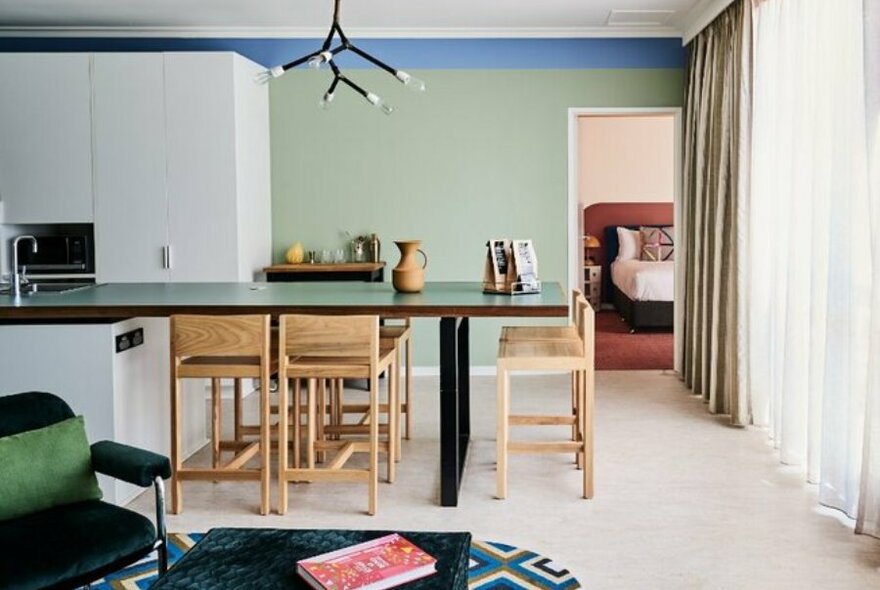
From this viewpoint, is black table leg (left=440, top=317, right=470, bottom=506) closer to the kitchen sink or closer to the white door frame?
the kitchen sink

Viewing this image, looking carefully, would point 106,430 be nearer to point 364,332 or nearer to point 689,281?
point 364,332

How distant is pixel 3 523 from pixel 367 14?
4.66 m

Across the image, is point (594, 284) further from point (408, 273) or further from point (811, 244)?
point (408, 273)

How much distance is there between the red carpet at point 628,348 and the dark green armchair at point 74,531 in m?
5.04

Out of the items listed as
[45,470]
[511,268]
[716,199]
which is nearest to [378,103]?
[511,268]

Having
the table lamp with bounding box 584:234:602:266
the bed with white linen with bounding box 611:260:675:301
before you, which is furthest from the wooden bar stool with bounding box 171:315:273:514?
the table lamp with bounding box 584:234:602:266

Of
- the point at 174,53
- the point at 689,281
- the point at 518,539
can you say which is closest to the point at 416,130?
the point at 174,53

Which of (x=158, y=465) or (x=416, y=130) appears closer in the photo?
(x=158, y=465)

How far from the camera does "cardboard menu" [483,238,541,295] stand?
4.16 m

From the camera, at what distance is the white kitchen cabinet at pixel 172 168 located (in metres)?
6.21

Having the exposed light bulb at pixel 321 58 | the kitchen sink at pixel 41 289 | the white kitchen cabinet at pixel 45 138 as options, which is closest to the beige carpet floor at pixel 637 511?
the kitchen sink at pixel 41 289

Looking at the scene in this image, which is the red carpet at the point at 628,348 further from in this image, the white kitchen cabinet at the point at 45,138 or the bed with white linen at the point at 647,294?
the white kitchen cabinet at the point at 45,138

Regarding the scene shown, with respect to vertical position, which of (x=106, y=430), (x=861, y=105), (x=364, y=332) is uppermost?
(x=861, y=105)

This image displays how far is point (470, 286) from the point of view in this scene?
470 cm
